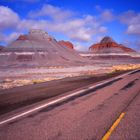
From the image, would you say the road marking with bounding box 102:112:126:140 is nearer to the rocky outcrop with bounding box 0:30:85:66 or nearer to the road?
the road

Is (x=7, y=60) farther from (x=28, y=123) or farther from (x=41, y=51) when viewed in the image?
(x=28, y=123)

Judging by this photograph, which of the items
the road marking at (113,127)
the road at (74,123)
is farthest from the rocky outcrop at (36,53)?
the road marking at (113,127)

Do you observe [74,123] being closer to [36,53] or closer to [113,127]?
[113,127]

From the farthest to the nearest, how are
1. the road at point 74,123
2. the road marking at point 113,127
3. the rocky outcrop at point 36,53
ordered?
the rocky outcrop at point 36,53 → the road at point 74,123 → the road marking at point 113,127

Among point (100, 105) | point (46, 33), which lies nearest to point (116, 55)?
point (46, 33)

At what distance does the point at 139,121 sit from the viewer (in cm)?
644

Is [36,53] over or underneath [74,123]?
over

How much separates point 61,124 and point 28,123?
113 cm

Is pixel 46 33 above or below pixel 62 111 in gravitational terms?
above

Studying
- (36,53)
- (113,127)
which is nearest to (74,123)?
(113,127)

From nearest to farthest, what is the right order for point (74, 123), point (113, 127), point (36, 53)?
point (113, 127)
point (74, 123)
point (36, 53)

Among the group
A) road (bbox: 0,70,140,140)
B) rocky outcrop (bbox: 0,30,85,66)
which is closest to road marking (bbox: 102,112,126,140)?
road (bbox: 0,70,140,140)

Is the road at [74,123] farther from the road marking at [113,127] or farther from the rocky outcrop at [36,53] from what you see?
the rocky outcrop at [36,53]


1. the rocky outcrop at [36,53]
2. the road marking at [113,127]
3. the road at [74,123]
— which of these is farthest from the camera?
the rocky outcrop at [36,53]
